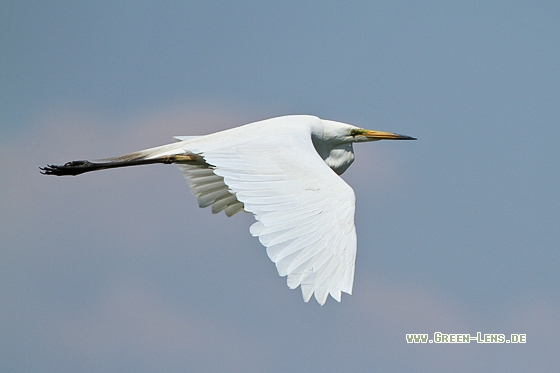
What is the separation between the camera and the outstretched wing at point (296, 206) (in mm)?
6590

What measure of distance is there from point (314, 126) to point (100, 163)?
8.91ft

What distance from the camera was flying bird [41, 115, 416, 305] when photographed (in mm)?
6672

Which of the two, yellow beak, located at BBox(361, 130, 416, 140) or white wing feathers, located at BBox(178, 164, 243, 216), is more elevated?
yellow beak, located at BBox(361, 130, 416, 140)

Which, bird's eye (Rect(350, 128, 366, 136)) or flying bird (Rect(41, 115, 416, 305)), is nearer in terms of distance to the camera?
flying bird (Rect(41, 115, 416, 305))

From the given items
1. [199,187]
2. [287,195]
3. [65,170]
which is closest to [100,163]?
[65,170]

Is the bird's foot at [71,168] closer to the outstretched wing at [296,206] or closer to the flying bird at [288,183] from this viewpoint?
the flying bird at [288,183]

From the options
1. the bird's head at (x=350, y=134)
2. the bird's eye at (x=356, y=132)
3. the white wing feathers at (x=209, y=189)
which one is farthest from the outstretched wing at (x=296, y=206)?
the bird's eye at (x=356, y=132)

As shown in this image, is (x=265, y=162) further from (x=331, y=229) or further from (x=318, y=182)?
(x=331, y=229)

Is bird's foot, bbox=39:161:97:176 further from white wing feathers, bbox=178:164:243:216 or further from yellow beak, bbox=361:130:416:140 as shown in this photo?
yellow beak, bbox=361:130:416:140

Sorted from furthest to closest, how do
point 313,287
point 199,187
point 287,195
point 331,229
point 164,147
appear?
1. point 199,187
2. point 164,147
3. point 287,195
4. point 331,229
5. point 313,287

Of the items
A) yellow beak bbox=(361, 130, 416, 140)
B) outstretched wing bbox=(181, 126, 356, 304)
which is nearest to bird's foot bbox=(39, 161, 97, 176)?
outstretched wing bbox=(181, 126, 356, 304)

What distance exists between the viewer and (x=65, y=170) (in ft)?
35.6

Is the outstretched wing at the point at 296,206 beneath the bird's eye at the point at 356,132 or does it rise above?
beneath

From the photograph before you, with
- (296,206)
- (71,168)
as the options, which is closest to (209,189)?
(71,168)
